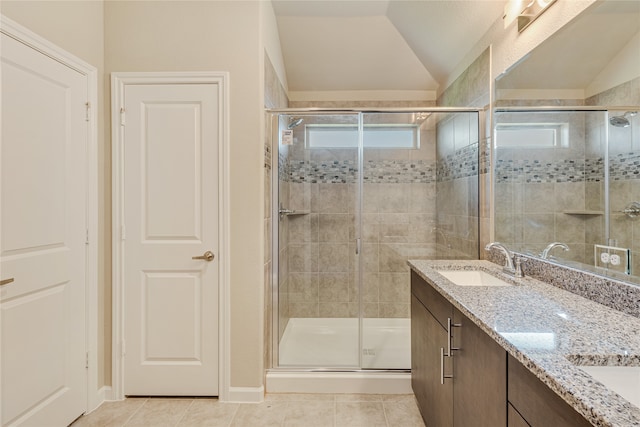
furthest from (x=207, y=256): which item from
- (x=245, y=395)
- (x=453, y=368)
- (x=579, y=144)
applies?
(x=579, y=144)

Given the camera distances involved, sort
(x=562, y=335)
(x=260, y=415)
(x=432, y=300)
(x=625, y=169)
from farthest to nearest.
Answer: (x=260, y=415) → (x=432, y=300) → (x=625, y=169) → (x=562, y=335)

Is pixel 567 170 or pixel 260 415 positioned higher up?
pixel 567 170

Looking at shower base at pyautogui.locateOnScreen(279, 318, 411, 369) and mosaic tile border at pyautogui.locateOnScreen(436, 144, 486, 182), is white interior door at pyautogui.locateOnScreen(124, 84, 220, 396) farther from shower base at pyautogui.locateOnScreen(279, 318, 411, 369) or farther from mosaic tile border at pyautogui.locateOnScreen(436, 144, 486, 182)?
mosaic tile border at pyautogui.locateOnScreen(436, 144, 486, 182)

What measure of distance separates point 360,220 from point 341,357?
105cm

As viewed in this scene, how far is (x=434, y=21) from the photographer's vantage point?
255cm

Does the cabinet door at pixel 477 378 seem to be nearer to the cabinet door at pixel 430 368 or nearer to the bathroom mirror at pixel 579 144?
the cabinet door at pixel 430 368

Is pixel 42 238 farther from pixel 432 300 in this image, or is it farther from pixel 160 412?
pixel 432 300

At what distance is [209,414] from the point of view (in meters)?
2.04

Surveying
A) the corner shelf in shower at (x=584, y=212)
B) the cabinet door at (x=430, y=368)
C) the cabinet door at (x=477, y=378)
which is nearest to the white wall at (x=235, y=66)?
the cabinet door at (x=430, y=368)

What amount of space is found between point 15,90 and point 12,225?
2.12 feet

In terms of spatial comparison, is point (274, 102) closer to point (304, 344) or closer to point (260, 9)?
point (260, 9)

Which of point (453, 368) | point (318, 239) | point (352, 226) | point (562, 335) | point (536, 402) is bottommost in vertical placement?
point (453, 368)

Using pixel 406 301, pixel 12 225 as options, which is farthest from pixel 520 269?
pixel 12 225

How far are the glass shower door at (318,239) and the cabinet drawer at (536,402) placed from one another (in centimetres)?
164
